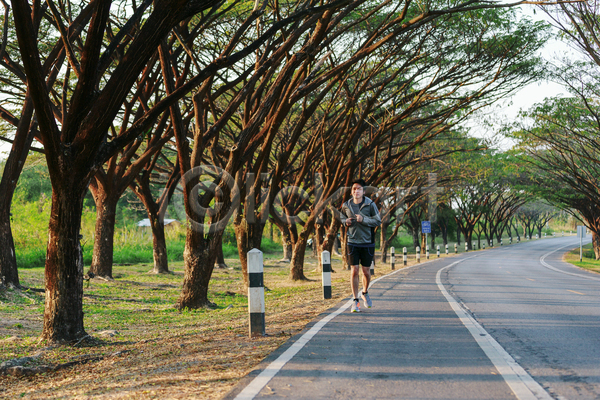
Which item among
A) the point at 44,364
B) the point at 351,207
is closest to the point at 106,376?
the point at 44,364

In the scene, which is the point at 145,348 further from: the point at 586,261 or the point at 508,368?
the point at 586,261

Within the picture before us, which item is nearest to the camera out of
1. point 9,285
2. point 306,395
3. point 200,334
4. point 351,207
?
point 306,395

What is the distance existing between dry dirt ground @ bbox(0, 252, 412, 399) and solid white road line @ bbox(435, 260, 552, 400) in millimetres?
2145

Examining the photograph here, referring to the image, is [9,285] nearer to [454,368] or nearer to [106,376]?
[106,376]

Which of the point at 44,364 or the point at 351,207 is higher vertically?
the point at 351,207

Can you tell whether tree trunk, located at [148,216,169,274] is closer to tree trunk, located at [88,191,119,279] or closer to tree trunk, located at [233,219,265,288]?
tree trunk, located at [88,191,119,279]

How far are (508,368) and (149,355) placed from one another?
3629 millimetres

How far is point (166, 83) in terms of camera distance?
35.1 feet

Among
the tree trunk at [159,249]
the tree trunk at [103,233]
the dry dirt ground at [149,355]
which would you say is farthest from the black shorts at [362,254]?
the tree trunk at [159,249]

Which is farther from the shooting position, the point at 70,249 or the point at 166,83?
the point at 166,83

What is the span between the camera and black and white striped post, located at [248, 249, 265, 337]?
6.37 meters

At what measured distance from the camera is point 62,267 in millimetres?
6703

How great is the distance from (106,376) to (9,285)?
8939mm

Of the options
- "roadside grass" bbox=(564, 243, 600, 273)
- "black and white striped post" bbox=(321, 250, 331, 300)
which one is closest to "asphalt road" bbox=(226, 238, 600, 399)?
"black and white striped post" bbox=(321, 250, 331, 300)
